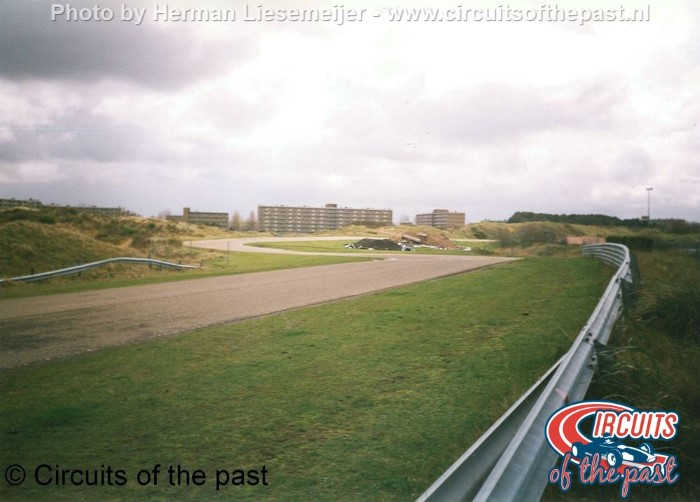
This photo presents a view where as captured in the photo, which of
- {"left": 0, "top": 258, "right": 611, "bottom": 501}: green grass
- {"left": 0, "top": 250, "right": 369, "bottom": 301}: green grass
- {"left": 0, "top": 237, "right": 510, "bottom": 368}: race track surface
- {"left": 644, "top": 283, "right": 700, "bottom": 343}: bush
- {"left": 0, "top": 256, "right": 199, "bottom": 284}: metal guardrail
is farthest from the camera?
{"left": 0, "top": 256, "right": 199, "bottom": 284}: metal guardrail

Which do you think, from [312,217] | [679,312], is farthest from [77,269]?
[312,217]

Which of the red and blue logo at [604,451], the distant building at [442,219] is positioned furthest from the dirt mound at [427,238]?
the red and blue logo at [604,451]

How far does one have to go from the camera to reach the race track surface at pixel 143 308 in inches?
259

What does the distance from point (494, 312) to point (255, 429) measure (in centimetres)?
647

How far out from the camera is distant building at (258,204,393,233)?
372 feet

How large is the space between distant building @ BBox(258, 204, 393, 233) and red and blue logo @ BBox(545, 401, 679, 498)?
4255 inches

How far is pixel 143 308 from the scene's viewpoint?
953 centimetres

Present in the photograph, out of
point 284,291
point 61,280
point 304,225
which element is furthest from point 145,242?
point 304,225

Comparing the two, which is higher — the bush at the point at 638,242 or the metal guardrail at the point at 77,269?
the bush at the point at 638,242

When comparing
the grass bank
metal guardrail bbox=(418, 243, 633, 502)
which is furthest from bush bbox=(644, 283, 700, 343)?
metal guardrail bbox=(418, 243, 633, 502)

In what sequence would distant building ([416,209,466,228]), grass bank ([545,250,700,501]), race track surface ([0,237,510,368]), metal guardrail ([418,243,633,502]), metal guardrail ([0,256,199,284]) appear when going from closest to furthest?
metal guardrail ([418,243,633,502]) → grass bank ([545,250,700,501]) → race track surface ([0,237,510,368]) → metal guardrail ([0,256,199,284]) → distant building ([416,209,466,228])

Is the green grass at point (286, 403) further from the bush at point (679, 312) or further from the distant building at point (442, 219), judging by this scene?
the distant building at point (442, 219)

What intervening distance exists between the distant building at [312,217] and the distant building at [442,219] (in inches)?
1602

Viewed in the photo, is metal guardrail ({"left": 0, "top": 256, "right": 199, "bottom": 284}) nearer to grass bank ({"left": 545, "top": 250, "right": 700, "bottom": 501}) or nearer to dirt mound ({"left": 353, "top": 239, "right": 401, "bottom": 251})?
grass bank ({"left": 545, "top": 250, "right": 700, "bottom": 501})
